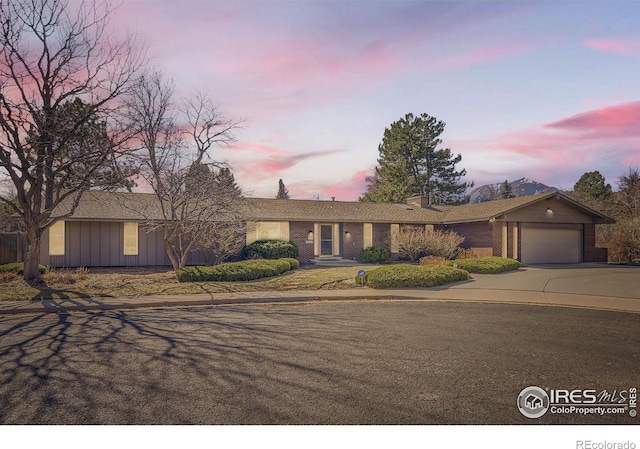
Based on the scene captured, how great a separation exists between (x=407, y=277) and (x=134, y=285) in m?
9.96

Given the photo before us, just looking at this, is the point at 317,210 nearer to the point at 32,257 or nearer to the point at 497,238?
the point at 497,238

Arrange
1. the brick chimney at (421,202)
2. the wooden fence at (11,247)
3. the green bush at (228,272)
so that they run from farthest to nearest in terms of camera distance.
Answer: the brick chimney at (421,202), the wooden fence at (11,247), the green bush at (228,272)

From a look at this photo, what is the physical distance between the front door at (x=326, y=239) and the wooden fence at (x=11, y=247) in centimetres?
1817

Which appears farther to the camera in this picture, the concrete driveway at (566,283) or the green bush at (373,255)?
the green bush at (373,255)

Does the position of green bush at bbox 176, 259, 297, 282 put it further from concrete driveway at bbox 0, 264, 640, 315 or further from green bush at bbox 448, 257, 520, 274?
green bush at bbox 448, 257, 520, 274

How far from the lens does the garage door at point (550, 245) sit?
82.9 feet

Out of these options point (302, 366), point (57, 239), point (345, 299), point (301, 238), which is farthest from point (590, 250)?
point (57, 239)

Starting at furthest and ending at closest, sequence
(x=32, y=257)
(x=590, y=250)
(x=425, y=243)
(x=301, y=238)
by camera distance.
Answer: (x=590, y=250) → (x=425, y=243) → (x=301, y=238) → (x=32, y=257)

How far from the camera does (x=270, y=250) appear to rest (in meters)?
23.3

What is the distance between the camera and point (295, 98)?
39.7 feet

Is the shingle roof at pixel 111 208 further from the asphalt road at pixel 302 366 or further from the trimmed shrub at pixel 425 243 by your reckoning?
the trimmed shrub at pixel 425 243

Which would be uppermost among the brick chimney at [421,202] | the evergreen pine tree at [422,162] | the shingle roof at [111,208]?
the evergreen pine tree at [422,162]

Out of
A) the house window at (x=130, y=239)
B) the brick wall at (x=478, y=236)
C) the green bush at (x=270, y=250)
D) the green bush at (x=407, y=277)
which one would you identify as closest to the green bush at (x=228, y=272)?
the green bush at (x=407, y=277)

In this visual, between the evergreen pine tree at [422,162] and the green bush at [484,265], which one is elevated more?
the evergreen pine tree at [422,162]
